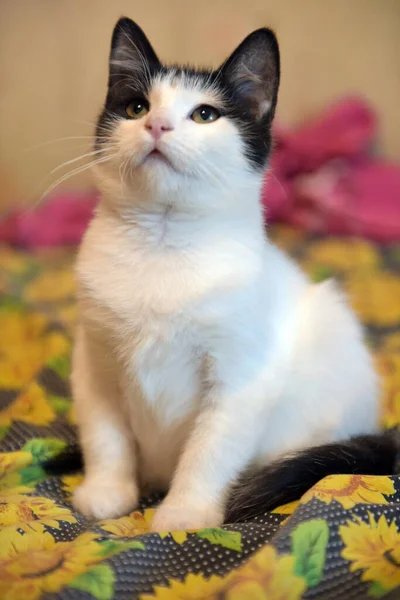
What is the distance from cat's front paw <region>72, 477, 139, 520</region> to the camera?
104 cm

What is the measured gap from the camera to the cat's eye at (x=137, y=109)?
3.51ft

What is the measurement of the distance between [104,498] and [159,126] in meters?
0.61

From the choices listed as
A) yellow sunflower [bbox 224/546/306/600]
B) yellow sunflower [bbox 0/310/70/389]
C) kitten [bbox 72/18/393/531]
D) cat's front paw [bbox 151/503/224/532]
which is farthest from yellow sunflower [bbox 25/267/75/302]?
yellow sunflower [bbox 224/546/306/600]

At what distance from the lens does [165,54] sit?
2625 millimetres

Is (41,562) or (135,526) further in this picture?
(135,526)

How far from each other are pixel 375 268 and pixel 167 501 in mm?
1388

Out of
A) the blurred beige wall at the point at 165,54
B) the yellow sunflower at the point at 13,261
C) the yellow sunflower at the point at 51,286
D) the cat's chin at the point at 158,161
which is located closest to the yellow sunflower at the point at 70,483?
the cat's chin at the point at 158,161

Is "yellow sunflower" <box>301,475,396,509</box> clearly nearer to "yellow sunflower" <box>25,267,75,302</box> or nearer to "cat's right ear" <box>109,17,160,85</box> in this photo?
"cat's right ear" <box>109,17,160,85</box>

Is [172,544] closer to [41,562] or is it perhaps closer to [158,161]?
[41,562]

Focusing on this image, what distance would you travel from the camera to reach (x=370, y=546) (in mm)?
848

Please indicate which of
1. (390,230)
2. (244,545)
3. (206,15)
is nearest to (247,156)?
(244,545)

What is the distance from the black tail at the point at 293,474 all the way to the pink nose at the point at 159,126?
1.81 ft

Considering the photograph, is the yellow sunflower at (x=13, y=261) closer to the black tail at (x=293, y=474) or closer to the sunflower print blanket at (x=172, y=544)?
the sunflower print blanket at (x=172, y=544)

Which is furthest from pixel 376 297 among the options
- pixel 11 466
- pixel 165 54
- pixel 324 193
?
pixel 165 54
